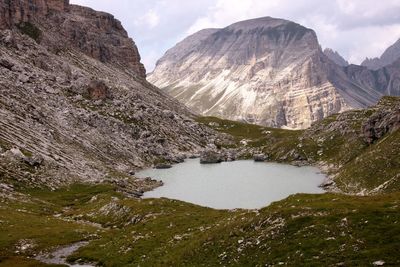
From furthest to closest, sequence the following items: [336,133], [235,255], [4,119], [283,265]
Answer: [336,133] < [4,119] < [235,255] < [283,265]

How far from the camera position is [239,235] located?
4291 cm

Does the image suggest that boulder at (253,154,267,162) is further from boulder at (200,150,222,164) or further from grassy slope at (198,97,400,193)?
boulder at (200,150,222,164)

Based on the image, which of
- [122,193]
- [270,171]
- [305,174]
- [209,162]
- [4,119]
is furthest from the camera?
[209,162]

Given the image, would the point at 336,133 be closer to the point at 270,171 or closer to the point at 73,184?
the point at 270,171

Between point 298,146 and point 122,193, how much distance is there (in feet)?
305

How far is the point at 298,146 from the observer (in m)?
177

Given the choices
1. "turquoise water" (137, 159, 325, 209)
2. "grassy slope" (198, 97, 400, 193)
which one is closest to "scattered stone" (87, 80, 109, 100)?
"turquoise water" (137, 159, 325, 209)

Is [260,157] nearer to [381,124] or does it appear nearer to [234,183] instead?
[234,183]

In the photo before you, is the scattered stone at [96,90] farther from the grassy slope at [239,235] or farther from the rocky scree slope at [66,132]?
the grassy slope at [239,235]

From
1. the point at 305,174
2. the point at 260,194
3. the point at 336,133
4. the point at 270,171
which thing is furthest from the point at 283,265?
the point at 336,133

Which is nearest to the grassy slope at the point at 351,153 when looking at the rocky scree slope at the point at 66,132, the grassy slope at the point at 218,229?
the grassy slope at the point at 218,229

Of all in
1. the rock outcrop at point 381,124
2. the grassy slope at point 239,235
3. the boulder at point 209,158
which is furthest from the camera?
the boulder at point 209,158

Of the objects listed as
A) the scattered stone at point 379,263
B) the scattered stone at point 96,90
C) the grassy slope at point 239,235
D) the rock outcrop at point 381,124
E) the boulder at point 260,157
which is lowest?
the scattered stone at point 379,263

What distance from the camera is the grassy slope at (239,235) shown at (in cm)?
3438
